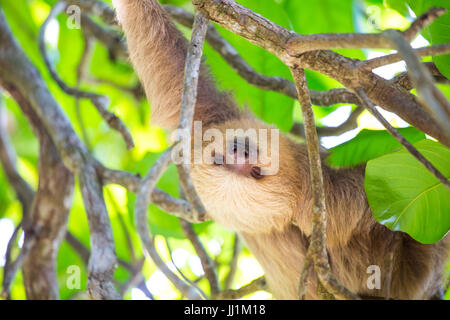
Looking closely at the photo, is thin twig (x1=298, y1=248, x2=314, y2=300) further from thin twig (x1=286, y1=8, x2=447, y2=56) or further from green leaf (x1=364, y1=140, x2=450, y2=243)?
thin twig (x1=286, y1=8, x2=447, y2=56)

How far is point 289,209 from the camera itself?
226 cm

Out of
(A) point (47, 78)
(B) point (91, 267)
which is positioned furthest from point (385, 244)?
(A) point (47, 78)

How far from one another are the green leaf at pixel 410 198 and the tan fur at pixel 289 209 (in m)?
0.29

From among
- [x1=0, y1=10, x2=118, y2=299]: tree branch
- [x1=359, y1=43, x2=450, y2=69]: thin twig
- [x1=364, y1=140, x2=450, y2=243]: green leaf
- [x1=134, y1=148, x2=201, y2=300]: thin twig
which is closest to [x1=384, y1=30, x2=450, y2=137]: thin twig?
[x1=359, y1=43, x2=450, y2=69]: thin twig

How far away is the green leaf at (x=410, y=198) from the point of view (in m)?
1.88

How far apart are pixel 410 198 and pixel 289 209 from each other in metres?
0.54

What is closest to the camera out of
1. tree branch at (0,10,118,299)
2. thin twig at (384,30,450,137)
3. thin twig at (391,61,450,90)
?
thin twig at (384,30,450,137)

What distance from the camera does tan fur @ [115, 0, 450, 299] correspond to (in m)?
2.22

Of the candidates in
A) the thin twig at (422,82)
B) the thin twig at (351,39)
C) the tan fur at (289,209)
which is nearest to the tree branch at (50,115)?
the tan fur at (289,209)

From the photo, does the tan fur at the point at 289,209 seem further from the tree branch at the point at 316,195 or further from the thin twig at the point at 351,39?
the thin twig at the point at 351,39

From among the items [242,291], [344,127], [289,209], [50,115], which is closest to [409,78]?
[289,209]

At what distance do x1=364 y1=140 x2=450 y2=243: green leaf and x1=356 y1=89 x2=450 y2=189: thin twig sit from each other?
18.1 inches
